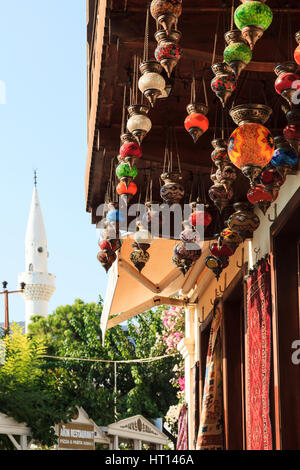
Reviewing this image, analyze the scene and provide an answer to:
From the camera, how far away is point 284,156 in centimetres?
420

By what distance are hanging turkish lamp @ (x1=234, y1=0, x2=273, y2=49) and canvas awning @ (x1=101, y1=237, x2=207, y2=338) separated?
5.28 m

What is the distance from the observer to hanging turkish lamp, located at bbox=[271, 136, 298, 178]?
4.20 meters

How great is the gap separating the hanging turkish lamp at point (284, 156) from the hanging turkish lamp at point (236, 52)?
0.99 m

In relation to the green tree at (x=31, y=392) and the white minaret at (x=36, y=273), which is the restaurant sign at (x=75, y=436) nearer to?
the green tree at (x=31, y=392)

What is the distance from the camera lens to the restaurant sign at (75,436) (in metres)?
13.1

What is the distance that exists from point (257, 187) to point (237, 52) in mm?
1429

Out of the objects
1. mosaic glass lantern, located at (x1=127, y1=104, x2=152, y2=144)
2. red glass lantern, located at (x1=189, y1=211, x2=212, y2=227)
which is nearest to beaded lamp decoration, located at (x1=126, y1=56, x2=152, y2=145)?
mosaic glass lantern, located at (x1=127, y1=104, x2=152, y2=144)

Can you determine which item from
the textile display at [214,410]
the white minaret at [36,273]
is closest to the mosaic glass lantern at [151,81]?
the textile display at [214,410]

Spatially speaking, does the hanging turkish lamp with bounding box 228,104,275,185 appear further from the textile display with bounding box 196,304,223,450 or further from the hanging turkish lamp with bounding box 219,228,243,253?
the textile display with bounding box 196,304,223,450

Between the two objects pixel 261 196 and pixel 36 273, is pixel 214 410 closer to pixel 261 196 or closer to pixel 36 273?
pixel 261 196

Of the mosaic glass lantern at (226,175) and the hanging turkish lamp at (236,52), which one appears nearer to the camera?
the hanging turkish lamp at (236,52)

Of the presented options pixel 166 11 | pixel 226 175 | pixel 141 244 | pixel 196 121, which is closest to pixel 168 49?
pixel 166 11

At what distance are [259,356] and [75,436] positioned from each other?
8.28 meters
